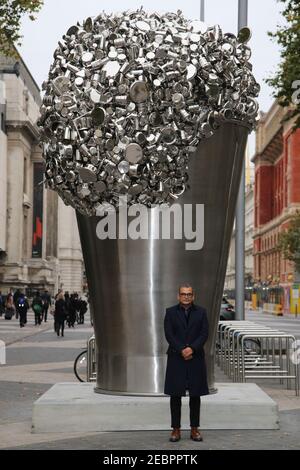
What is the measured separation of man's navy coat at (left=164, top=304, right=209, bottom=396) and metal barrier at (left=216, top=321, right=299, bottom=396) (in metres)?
5.44

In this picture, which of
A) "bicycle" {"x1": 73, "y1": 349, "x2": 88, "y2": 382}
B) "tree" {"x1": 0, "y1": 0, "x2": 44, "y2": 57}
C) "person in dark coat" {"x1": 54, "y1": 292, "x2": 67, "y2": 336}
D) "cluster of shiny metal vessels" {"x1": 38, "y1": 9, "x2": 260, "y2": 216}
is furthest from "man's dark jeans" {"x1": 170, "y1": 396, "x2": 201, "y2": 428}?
"person in dark coat" {"x1": 54, "y1": 292, "x2": 67, "y2": 336}

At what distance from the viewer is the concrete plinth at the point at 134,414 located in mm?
10188

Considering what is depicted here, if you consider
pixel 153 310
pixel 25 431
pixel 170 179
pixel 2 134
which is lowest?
pixel 25 431

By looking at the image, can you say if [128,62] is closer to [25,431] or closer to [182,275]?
[182,275]

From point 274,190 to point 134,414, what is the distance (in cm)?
11309

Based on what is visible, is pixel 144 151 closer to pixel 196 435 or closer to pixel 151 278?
pixel 151 278

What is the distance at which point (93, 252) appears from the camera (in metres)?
11.1

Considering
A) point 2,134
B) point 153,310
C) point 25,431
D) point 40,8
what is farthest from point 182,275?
point 2,134

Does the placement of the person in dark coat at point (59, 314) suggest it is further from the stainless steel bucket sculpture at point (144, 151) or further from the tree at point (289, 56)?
the stainless steel bucket sculpture at point (144, 151)

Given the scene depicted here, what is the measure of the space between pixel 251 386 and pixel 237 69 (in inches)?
150

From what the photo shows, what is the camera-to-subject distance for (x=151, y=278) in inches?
426

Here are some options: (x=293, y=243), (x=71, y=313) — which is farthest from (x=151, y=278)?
(x=293, y=243)

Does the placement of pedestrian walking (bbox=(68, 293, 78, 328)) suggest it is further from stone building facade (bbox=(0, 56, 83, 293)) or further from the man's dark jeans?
stone building facade (bbox=(0, 56, 83, 293))

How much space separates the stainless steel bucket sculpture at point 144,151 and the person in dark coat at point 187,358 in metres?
1.28
